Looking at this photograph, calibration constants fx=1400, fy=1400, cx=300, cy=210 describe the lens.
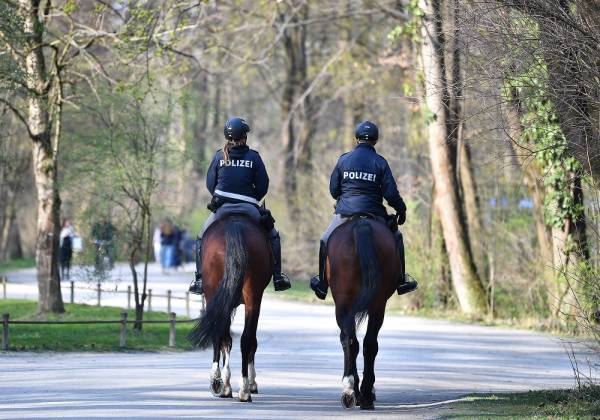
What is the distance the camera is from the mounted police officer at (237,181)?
15.3 meters

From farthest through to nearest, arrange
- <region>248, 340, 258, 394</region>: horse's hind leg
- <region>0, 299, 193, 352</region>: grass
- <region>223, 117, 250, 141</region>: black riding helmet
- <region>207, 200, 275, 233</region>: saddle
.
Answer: <region>0, 299, 193, 352</region>: grass, <region>223, 117, 250, 141</region>: black riding helmet, <region>207, 200, 275, 233</region>: saddle, <region>248, 340, 258, 394</region>: horse's hind leg

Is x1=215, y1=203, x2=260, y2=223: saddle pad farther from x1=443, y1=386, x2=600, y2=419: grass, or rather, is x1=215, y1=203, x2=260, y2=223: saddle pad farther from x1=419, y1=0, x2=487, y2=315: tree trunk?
x1=419, y1=0, x2=487, y2=315: tree trunk

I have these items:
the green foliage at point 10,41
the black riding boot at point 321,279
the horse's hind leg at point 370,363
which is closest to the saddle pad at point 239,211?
the black riding boot at point 321,279

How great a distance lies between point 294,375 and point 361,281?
12.3ft

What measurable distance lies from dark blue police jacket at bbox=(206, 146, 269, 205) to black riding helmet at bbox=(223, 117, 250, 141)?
0.12 metres

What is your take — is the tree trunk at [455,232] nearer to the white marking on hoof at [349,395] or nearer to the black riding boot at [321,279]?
the black riding boot at [321,279]

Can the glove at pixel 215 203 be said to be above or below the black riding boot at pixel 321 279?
above

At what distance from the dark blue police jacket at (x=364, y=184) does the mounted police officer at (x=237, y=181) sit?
93 centimetres

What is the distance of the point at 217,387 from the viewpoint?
14.5 m

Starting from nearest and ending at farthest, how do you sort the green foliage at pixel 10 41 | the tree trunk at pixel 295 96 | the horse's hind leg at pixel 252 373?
the horse's hind leg at pixel 252 373
the green foliage at pixel 10 41
the tree trunk at pixel 295 96

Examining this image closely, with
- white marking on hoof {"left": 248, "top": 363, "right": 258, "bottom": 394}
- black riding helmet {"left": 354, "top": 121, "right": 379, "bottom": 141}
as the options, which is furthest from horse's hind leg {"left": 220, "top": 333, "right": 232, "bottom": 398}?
black riding helmet {"left": 354, "top": 121, "right": 379, "bottom": 141}

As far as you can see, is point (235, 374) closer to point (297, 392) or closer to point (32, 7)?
point (297, 392)

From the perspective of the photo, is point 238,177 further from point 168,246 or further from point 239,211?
point 168,246

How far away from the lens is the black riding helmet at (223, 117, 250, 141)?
15.4 meters
